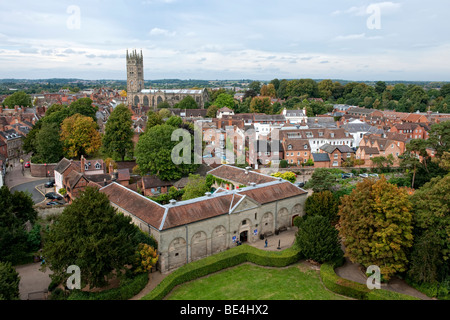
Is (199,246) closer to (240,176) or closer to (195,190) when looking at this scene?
(195,190)

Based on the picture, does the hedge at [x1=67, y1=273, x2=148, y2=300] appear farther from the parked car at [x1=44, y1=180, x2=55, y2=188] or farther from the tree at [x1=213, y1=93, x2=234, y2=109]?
the tree at [x1=213, y1=93, x2=234, y2=109]

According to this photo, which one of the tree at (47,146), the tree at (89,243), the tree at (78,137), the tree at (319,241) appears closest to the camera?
the tree at (89,243)

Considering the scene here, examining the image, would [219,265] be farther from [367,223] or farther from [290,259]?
[367,223]

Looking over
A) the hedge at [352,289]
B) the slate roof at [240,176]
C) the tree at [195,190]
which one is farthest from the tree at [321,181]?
the hedge at [352,289]

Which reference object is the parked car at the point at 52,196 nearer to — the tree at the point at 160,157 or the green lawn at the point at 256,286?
the tree at the point at 160,157

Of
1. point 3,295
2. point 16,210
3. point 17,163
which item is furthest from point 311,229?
point 17,163

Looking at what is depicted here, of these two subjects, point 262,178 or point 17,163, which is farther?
point 17,163

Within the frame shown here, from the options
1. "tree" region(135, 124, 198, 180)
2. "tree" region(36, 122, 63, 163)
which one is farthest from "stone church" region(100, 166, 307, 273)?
"tree" region(36, 122, 63, 163)
